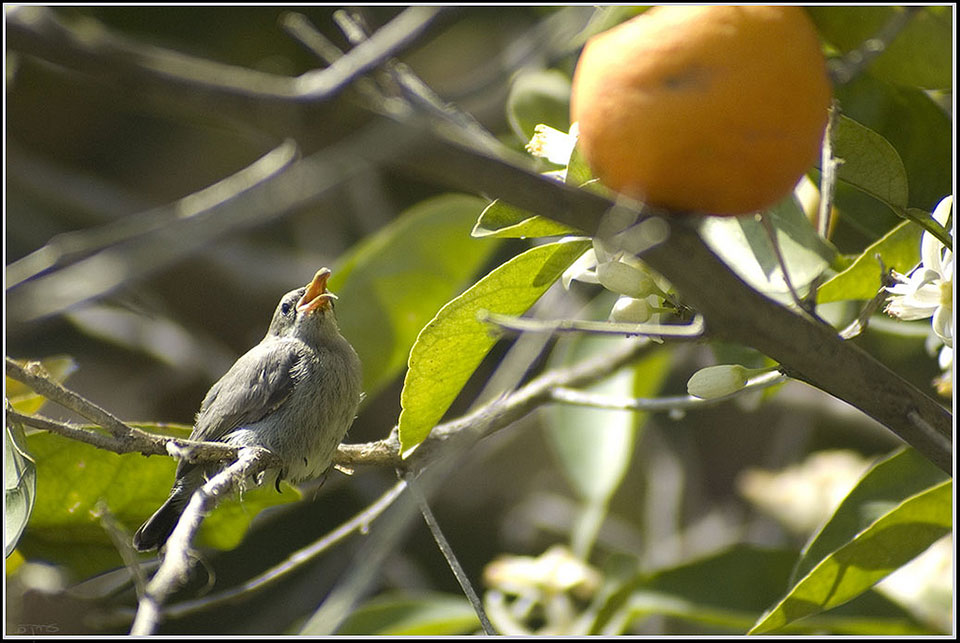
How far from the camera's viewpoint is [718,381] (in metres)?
1.19

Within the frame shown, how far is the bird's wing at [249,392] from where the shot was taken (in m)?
2.10

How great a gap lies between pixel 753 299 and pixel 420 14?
1.26ft

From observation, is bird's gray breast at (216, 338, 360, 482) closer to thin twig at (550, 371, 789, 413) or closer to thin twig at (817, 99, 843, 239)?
thin twig at (550, 371, 789, 413)

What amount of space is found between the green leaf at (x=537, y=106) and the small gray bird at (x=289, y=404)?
522 mm

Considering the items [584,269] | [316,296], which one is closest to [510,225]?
[584,269]

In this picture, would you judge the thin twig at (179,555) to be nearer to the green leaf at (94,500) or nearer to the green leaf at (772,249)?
the green leaf at (94,500)

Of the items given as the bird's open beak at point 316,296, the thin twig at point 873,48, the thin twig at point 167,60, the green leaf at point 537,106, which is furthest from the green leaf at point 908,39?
the bird's open beak at point 316,296

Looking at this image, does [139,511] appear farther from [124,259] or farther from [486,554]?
[486,554]

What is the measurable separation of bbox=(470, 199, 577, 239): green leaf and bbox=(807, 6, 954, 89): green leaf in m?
0.46

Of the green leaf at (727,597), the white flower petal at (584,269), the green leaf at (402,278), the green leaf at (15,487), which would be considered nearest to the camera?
the white flower petal at (584,269)

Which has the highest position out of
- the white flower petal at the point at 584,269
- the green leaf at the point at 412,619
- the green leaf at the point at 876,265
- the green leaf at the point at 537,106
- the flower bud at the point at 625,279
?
the green leaf at the point at 537,106

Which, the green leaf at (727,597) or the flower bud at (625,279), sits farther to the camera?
the green leaf at (727,597)

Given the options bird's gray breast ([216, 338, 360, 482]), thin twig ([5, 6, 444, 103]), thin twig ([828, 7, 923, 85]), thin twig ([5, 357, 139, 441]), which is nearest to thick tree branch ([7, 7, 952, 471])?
thin twig ([5, 6, 444, 103])

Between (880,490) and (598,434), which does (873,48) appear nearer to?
(880,490)
